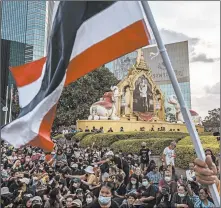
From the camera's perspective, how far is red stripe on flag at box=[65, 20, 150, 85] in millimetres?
2773

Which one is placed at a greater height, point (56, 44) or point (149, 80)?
point (149, 80)

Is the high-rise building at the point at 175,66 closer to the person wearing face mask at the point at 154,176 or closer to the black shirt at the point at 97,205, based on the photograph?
the person wearing face mask at the point at 154,176

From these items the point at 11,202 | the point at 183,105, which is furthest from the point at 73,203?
the point at 183,105

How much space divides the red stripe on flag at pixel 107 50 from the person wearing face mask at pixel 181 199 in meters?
3.41

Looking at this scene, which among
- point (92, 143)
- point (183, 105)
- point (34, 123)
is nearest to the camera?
point (183, 105)

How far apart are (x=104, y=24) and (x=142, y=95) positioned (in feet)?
75.3

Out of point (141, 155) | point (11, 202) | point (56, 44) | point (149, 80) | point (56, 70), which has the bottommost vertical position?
point (11, 202)

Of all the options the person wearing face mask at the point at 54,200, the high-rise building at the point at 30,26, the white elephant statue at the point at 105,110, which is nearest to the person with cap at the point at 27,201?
the person wearing face mask at the point at 54,200

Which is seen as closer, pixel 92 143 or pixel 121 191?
pixel 121 191

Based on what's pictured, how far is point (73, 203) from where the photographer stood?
460cm

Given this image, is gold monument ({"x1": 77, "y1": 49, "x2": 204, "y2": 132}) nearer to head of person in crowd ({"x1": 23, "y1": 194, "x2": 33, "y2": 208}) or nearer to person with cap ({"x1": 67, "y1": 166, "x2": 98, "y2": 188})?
person with cap ({"x1": 67, "y1": 166, "x2": 98, "y2": 188})

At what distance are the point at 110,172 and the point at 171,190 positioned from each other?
1.58 metres

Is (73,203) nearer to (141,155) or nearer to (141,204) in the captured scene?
(141,204)

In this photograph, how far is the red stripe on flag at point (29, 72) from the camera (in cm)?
311
